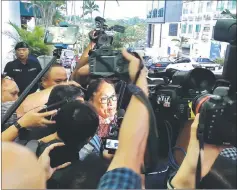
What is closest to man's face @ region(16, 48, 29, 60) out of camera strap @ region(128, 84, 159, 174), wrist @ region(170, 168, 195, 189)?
camera strap @ region(128, 84, 159, 174)

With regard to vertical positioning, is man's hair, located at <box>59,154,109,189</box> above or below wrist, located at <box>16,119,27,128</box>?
below

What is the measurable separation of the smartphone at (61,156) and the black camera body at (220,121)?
41 cm

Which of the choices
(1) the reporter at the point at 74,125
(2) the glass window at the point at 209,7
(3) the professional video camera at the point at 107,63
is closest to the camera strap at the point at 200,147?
(3) the professional video camera at the point at 107,63

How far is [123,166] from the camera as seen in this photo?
696 mm

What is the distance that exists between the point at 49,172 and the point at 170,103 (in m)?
0.56

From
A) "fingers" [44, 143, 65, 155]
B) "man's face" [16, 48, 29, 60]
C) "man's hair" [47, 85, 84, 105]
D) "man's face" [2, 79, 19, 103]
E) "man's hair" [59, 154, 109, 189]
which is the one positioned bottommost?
"man's hair" [59, 154, 109, 189]

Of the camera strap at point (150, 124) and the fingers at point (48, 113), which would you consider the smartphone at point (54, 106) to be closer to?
the fingers at point (48, 113)

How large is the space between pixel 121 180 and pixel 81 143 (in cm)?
30

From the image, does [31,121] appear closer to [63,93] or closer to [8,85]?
[63,93]

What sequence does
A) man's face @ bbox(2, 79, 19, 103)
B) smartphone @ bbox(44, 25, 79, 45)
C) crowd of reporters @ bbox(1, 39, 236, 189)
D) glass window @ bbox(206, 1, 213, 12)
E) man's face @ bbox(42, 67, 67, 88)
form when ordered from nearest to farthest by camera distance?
1. crowd of reporters @ bbox(1, 39, 236, 189)
2. smartphone @ bbox(44, 25, 79, 45)
3. man's face @ bbox(2, 79, 19, 103)
4. man's face @ bbox(42, 67, 67, 88)
5. glass window @ bbox(206, 1, 213, 12)

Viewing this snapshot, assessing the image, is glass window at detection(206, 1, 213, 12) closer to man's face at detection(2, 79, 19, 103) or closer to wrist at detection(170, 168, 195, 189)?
man's face at detection(2, 79, 19, 103)

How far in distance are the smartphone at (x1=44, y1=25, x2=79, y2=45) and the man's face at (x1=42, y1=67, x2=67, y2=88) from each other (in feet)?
0.78

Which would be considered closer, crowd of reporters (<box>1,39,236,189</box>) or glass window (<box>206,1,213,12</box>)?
crowd of reporters (<box>1,39,236,189</box>)

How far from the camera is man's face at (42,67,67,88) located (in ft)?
4.37
